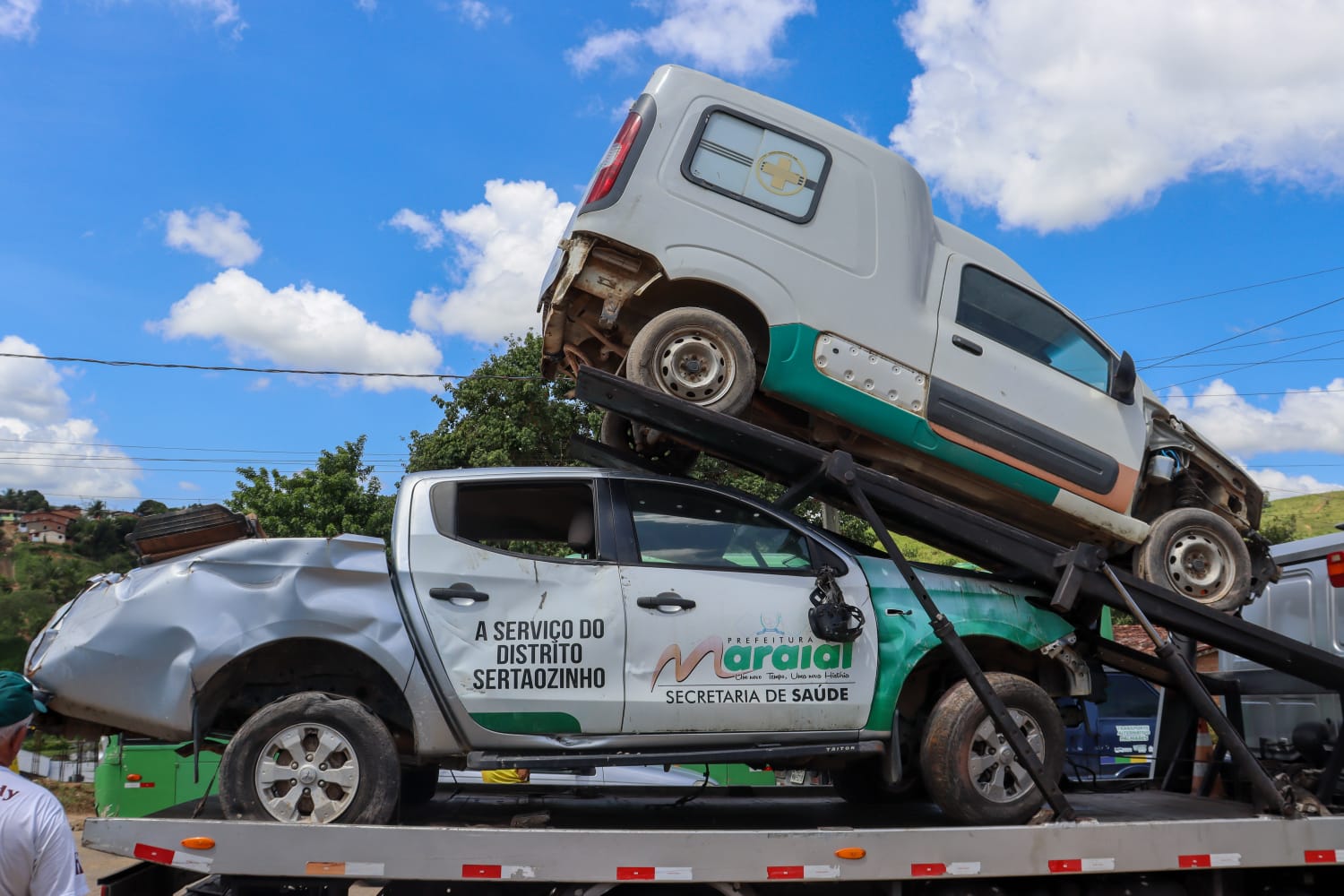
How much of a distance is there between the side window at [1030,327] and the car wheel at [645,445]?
1.72m

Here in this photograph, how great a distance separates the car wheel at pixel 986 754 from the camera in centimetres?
442

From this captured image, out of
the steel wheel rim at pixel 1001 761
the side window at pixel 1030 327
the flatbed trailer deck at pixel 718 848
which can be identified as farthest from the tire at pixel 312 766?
the side window at pixel 1030 327

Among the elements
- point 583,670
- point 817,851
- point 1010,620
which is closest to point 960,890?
point 817,851

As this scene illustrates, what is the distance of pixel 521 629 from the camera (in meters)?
4.24

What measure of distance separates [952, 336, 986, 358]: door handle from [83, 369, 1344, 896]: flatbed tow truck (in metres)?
0.89

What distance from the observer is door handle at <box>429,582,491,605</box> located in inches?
167

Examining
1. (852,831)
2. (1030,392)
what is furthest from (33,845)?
(1030,392)

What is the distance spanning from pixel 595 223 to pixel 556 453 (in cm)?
1499

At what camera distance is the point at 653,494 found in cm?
467

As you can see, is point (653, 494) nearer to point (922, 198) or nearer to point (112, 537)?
point (922, 198)

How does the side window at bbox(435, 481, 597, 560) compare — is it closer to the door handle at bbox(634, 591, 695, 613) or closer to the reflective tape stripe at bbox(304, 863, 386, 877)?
the door handle at bbox(634, 591, 695, 613)

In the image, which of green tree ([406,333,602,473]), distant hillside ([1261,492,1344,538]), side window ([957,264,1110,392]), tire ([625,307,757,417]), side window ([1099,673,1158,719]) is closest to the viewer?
tire ([625,307,757,417])

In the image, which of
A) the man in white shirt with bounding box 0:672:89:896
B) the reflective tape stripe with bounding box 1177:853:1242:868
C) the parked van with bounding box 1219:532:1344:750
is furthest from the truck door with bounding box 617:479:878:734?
the parked van with bounding box 1219:532:1344:750

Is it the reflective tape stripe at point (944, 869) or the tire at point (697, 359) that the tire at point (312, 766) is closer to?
the tire at point (697, 359)
